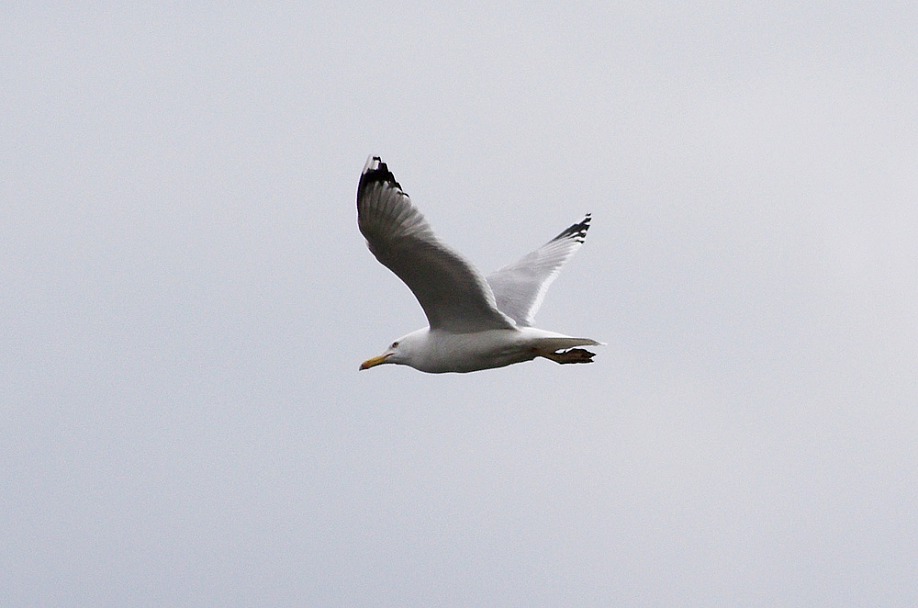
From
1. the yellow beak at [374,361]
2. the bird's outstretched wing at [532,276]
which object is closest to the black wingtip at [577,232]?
the bird's outstretched wing at [532,276]

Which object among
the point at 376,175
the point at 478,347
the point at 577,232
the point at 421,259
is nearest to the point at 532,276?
the point at 577,232

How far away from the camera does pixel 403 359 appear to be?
520 inches

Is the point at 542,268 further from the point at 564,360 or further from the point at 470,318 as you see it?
the point at 470,318

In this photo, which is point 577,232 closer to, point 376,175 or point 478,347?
point 478,347

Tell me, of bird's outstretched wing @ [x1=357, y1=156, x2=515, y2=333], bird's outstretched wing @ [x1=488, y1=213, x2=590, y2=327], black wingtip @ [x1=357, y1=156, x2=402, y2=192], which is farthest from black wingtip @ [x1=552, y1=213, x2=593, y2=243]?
black wingtip @ [x1=357, y1=156, x2=402, y2=192]

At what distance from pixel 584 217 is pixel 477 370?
15.0ft

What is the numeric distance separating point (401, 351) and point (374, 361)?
0.43 m

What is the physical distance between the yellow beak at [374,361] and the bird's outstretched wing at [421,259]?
841 mm

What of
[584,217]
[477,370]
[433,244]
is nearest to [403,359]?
[477,370]

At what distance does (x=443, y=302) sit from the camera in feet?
40.3

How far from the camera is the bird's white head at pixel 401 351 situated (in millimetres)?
12977

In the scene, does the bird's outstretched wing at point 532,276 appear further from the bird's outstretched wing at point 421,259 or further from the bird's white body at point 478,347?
the bird's outstretched wing at point 421,259

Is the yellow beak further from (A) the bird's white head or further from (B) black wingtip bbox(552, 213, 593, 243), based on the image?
(B) black wingtip bbox(552, 213, 593, 243)

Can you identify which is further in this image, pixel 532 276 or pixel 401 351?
pixel 532 276
